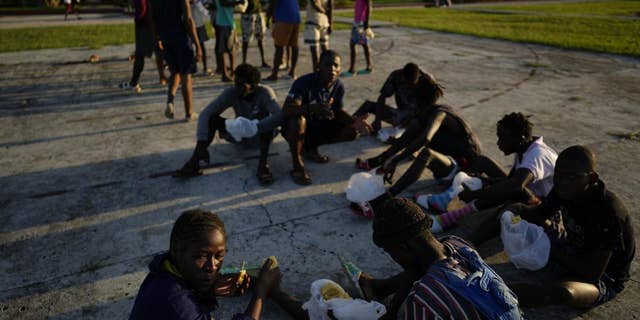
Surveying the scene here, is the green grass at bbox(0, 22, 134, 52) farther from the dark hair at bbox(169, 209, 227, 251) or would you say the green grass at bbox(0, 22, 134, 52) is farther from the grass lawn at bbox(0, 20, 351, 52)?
the dark hair at bbox(169, 209, 227, 251)

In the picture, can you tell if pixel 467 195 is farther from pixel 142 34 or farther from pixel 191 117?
pixel 142 34

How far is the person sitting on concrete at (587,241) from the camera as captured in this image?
2.65 m

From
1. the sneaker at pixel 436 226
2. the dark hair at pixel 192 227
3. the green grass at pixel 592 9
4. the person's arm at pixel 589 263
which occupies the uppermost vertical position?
the green grass at pixel 592 9

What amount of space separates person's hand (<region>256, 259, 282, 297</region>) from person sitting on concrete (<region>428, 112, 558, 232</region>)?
1.45m

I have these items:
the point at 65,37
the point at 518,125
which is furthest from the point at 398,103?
the point at 65,37

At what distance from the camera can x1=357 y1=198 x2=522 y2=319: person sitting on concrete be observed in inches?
75.5

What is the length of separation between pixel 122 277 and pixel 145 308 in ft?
4.96

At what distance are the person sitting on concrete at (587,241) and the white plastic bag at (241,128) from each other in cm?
284

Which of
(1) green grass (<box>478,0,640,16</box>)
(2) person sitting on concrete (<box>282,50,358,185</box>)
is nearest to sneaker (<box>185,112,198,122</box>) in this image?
(2) person sitting on concrete (<box>282,50,358,185</box>)

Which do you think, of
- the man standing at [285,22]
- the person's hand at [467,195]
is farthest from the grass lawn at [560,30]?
the person's hand at [467,195]

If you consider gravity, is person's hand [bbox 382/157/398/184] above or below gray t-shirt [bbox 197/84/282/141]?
below

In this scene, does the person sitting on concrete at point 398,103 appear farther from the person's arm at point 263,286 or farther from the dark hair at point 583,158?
the person's arm at point 263,286

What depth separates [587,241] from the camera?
9.08ft

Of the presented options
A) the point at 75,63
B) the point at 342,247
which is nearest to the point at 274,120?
the point at 342,247
